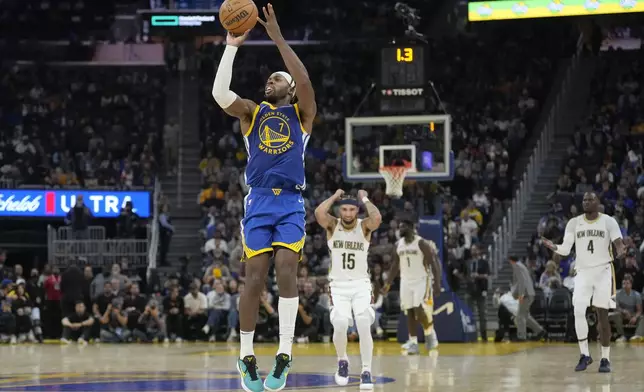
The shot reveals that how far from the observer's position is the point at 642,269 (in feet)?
73.0

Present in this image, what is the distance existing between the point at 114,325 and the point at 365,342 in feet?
35.9

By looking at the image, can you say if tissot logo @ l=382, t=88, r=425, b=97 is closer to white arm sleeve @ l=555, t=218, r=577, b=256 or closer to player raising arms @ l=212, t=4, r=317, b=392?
white arm sleeve @ l=555, t=218, r=577, b=256

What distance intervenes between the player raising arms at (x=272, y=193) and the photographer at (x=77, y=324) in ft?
46.9

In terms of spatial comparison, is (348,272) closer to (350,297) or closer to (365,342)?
(350,297)

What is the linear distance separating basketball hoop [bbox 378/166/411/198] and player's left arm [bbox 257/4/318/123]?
37.3 feet

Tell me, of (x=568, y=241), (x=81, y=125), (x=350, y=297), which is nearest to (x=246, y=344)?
(x=350, y=297)

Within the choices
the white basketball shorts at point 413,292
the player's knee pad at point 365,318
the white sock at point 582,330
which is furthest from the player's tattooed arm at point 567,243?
the white basketball shorts at point 413,292

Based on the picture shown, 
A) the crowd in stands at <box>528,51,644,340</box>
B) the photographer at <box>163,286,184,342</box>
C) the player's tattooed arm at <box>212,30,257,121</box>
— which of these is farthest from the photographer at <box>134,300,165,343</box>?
the player's tattooed arm at <box>212,30,257,121</box>

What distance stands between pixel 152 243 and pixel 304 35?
31.8 feet

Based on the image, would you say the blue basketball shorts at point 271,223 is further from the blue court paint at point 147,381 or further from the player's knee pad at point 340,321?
the player's knee pad at point 340,321

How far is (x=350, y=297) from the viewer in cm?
1356

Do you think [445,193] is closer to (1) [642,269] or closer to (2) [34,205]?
(1) [642,269]

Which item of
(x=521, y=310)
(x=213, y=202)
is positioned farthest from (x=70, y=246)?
(x=521, y=310)

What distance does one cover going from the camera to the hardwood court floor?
40.4 ft
